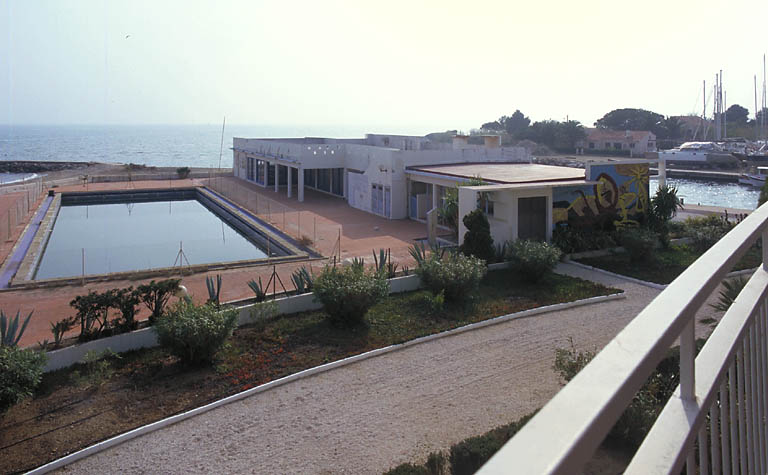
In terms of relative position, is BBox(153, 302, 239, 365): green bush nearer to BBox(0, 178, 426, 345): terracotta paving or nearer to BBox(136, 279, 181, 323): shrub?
BBox(136, 279, 181, 323): shrub

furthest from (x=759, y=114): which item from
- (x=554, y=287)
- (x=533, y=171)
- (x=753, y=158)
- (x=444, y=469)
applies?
(x=444, y=469)

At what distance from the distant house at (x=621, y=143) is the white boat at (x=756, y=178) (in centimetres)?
2183

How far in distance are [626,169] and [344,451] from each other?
729 inches

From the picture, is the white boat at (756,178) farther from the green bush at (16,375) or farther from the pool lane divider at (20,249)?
the green bush at (16,375)

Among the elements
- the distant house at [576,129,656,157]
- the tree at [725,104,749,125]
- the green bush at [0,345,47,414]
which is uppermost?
the tree at [725,104,749,125]

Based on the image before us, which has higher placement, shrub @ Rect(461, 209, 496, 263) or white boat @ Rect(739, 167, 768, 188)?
white boat @ Rect(739, 167, 768, 188)

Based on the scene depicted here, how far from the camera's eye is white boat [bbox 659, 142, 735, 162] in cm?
6600

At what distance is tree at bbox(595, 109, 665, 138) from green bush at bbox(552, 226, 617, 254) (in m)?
84.0

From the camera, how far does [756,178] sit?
5156 cm

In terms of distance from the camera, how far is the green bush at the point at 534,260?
1628 centimetres

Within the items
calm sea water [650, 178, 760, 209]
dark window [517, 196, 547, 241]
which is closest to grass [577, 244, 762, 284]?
A: dark window [517, 196, 547, 241]

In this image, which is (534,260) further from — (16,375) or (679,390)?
(679,390)

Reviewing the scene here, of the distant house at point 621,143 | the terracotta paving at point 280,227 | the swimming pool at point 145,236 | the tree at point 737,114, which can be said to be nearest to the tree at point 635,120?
the distant house at point 621,143

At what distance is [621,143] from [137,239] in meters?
68.5
